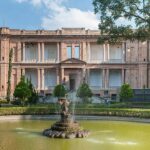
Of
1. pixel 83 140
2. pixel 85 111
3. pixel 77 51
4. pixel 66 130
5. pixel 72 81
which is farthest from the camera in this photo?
pixel 77 51

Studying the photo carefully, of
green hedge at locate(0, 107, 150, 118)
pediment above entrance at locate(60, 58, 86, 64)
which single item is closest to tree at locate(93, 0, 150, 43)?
green hedge at locate(0, 107, 150, 118)

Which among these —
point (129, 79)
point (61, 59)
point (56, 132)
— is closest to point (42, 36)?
point (61, 59)

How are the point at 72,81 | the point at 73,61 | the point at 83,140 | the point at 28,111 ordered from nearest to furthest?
the point at 83,140 → the point at 28,111 → the point at 73,61 → the point at 72,81

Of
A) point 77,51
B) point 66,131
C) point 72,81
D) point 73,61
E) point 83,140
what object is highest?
point 77,51

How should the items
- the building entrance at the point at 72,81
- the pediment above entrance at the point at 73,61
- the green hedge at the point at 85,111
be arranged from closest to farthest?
the green hedge at the point at 85,111
the pediment above entrance at the point at 73,61
the building entrance at the point at 72,81

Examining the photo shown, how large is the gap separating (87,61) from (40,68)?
7.41 m

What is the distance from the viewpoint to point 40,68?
72562 mm

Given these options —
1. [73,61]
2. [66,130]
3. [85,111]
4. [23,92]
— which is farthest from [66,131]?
[73,61]

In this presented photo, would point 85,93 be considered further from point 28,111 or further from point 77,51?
point 28,111

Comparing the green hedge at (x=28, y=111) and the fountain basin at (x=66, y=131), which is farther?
the green hedge at (x=28, y=111)

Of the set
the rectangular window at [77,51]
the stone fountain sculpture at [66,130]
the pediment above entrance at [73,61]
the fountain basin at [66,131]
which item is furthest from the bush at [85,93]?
the fountain basin at [66,131]

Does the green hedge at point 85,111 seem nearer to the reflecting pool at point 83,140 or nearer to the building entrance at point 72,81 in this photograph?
the reflecting pool at point 83,140

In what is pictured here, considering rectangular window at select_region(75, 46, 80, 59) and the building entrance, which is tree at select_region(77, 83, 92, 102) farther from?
rectangular window at select_region(75, 46, 80, 59)

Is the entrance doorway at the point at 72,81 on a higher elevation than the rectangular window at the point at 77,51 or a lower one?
lower
